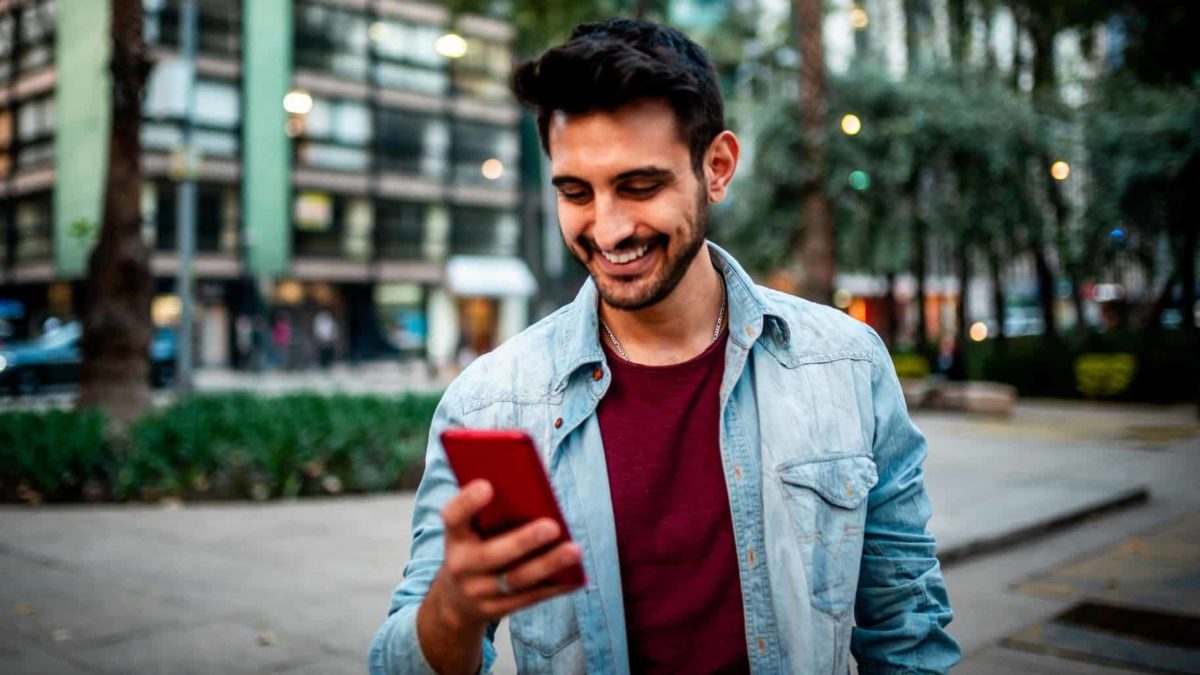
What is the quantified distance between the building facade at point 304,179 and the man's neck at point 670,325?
94.4ft

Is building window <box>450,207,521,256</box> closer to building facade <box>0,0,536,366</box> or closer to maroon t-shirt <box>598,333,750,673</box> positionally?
building facade <box>0,0,536,366</box>

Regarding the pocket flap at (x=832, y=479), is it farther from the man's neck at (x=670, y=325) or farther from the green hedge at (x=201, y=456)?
the green hedge at (x=201, y=456)

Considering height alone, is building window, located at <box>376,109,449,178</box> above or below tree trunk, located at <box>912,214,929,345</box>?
above

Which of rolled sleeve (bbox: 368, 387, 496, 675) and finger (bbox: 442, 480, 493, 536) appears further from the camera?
rolled sleeve (bbox: 368, 387, 496, 675)

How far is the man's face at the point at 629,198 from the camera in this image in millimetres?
1754

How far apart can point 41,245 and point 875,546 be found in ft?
124

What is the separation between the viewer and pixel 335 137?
38.1 meters

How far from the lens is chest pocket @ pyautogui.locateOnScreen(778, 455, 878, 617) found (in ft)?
5.94

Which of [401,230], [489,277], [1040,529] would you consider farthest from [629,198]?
[489,277]

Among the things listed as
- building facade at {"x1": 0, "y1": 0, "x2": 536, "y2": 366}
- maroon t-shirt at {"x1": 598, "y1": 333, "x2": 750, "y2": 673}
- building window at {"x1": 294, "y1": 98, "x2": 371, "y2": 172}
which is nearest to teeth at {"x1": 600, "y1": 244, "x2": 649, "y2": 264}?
maroon t-shirt at {"x1": 598, "y1": 333, "x2": 750, "y2": 673}

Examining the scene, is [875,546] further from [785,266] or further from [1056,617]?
[785,266]

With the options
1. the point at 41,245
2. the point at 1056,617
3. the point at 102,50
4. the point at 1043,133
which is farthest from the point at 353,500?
the point at 41,245

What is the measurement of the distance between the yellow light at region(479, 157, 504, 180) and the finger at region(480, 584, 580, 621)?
37073 millimetres

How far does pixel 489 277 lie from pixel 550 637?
40533 mm
